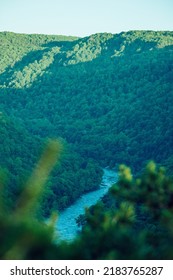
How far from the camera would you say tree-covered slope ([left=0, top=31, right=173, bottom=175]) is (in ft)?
270

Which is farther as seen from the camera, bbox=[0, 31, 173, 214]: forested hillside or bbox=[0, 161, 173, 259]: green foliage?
bbox=[0, 31, 173, 214]: forested hillside

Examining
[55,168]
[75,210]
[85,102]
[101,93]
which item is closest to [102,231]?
[75,210]

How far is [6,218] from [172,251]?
2.65 m

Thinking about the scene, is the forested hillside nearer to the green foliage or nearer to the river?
the river

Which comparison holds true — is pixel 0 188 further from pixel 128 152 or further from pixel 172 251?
pixel 128 152

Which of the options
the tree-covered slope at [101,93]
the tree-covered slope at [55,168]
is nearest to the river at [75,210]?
the tree-covered slope at [55,168]

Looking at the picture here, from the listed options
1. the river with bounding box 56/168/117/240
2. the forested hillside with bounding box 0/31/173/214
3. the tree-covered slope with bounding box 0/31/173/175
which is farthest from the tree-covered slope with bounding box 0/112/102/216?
the tree-covered slope with bounding box 0/31/173/175

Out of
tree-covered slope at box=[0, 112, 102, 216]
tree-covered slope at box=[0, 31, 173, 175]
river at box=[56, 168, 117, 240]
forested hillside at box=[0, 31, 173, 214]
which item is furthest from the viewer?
tree-covered slope at box=[0, 31, 173, 175]

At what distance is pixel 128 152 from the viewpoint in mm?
79938

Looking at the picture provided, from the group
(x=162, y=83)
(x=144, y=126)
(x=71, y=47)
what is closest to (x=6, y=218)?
(x=144, y=126)

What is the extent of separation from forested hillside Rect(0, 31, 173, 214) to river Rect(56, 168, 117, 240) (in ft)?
3.83

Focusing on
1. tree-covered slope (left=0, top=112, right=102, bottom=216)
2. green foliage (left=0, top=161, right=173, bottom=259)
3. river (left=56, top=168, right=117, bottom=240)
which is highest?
green foliage (left=0, top=161, right=173, bottom=259)

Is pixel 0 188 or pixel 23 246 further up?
pixel 0 188

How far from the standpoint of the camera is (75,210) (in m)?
48.6
